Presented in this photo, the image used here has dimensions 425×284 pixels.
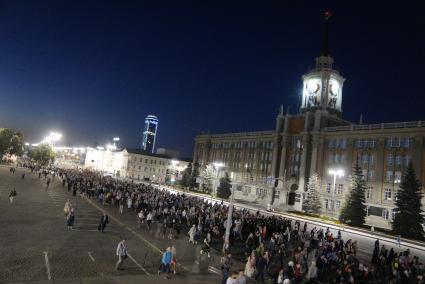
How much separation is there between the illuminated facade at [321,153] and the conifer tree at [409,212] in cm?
858

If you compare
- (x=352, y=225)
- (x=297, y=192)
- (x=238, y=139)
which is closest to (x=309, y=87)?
(x=238, y=139)

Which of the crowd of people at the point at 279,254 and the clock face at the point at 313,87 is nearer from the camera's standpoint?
the crowd of people at the point at 279,254

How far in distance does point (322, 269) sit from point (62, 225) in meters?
17.4

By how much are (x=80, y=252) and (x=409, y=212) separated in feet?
134

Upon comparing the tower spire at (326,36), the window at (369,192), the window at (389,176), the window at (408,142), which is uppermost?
the tower spire at (326,36)

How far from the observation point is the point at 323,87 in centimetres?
8906

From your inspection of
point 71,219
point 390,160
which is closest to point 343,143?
point 390,160

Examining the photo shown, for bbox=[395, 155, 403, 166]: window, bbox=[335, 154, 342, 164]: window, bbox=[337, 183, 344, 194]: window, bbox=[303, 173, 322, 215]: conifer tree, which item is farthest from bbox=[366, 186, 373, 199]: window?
bbox=[303, 173, 322, 215]: conifer tree

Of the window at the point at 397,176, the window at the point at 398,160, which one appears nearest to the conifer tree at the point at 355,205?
the window at the point at 397,176

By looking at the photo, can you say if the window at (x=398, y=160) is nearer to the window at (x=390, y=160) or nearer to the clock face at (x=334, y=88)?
the window at (x=390, y=160)

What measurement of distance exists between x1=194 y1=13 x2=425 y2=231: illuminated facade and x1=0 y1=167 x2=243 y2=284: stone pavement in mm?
38929

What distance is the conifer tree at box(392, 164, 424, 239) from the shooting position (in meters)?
42.8

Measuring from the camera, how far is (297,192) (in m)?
72.2

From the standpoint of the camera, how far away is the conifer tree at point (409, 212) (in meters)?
42.8
